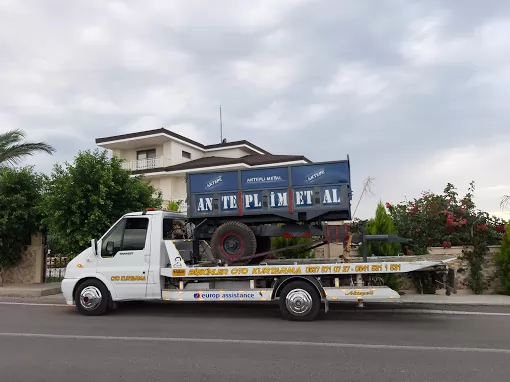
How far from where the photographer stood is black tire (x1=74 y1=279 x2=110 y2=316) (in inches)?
365

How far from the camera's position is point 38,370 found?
5.35 meters

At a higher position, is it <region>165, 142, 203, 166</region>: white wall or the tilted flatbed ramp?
<region>165, 142, 203, 166</region>: white wall

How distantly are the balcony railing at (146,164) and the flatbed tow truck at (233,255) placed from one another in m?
22.5

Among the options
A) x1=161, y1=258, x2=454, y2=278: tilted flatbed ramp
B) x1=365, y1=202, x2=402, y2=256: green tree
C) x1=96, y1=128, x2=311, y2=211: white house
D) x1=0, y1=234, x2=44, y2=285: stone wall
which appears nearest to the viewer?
x1=161, y1=258, x2=454, y2=278: tilted flatbed ramp

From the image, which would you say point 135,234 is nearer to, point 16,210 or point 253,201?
point 253,201

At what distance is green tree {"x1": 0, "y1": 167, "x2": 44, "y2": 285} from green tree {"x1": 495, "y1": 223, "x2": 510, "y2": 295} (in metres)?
13.7

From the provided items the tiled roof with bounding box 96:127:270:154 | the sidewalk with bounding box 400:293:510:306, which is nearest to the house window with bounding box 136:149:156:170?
the tiled roof with bounding box 96:127:270:154

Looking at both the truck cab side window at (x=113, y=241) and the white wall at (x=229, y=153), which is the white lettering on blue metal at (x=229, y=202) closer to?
the truck cab side window at (x=113, y=241)

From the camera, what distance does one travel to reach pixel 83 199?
1241cm

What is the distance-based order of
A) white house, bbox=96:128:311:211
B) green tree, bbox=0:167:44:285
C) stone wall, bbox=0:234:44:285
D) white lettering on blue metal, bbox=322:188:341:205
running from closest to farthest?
white lettering on blue metal, bbox=322:188:341:205 → green tree, bbox=0:167:44:285 → stone wall, bbox=0:234:44:285 → white house, bbox=96:128:311:211

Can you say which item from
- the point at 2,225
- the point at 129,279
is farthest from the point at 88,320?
the point at 2,225

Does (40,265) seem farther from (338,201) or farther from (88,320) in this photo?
(338,201)

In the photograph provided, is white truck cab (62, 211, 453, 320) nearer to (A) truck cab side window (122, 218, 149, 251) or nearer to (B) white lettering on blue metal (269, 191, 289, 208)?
(A) truck cab side window (122, 218, 149, 251)

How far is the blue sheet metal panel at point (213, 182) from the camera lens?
9.33m
